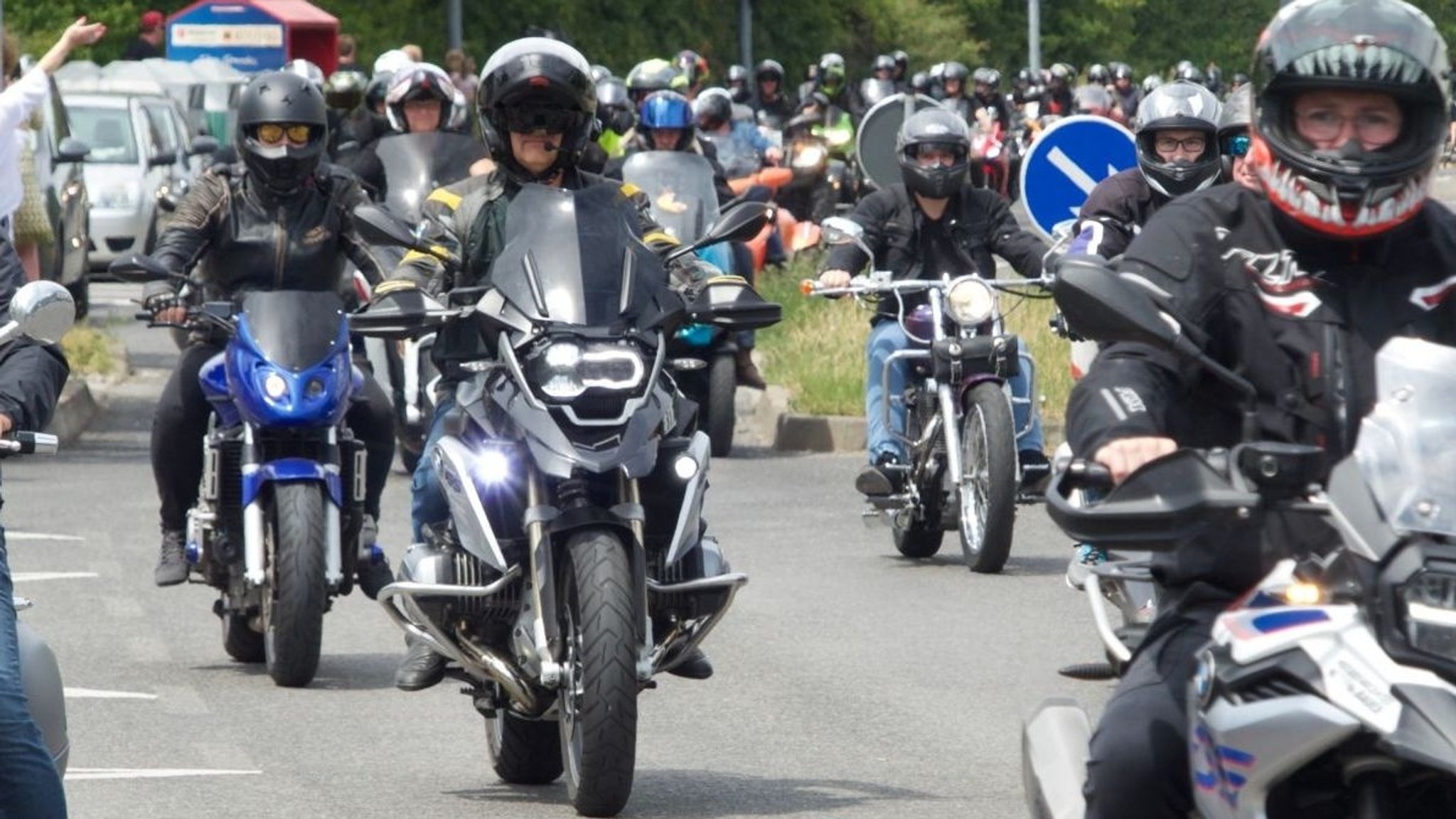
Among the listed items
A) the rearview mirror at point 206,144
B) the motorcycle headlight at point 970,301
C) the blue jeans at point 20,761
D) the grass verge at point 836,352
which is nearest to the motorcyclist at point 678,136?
the grass verge at point 836,352

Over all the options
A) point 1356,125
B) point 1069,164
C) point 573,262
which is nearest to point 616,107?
point 1069,164

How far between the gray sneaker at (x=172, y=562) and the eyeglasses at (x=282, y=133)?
121cm

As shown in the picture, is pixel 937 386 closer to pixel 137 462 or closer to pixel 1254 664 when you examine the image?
pixel 137 462

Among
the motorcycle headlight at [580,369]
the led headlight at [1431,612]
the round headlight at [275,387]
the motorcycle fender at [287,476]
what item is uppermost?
the led headlight at [1431,612]

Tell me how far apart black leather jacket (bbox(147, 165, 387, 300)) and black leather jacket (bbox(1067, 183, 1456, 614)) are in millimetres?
5669

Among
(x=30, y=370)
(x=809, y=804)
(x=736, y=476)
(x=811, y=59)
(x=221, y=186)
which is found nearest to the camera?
(x=30, y=370)

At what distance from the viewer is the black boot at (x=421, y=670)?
768 centimetres

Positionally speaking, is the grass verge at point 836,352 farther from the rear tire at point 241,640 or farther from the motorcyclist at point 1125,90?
the motorcyclist at point 1125,90

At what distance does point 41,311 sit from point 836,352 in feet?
44.4

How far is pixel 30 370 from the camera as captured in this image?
5.60m

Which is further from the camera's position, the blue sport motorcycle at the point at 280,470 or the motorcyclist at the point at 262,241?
the motorcyclist at the point at 262,241

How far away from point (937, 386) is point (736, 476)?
11.6 ft

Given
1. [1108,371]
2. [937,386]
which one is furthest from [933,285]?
[1108,371]

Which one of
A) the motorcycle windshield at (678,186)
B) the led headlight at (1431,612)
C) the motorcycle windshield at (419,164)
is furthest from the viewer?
the motorcycle windshield at (678,186)
